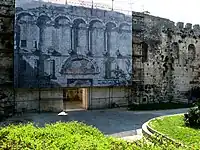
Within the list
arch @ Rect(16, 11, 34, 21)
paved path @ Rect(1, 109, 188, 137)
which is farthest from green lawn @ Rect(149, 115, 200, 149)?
arch @ Rect(16, 11, 34, 21)

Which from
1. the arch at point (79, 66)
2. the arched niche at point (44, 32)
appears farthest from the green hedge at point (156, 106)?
the arched niche at point (44, 32)

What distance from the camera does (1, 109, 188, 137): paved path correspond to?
12672 mm

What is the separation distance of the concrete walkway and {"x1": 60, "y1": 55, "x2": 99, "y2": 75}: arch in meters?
2.30

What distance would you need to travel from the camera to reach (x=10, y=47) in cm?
1582

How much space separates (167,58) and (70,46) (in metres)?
7.82

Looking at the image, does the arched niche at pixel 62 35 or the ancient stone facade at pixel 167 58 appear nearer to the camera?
the arched niche at pixel 62 35

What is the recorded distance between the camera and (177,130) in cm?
1020

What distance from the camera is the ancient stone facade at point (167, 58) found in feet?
66.3

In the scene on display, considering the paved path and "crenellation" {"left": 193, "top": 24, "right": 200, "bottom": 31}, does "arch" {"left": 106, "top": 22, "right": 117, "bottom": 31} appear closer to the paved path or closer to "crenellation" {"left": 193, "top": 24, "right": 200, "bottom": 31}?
the paved path

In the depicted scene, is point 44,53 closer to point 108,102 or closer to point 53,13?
point 53,13

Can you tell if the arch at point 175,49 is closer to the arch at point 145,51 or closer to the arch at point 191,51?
the arch at point 191,51

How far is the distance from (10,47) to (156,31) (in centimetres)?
1006

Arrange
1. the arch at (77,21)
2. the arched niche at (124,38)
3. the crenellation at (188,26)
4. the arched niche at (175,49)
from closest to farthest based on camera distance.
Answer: the arch at (77,21)
the arched niche at (124,38)
the arched niche at (175,49)
the crenellation at (188,26)

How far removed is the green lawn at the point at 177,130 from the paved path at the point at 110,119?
1.19m
